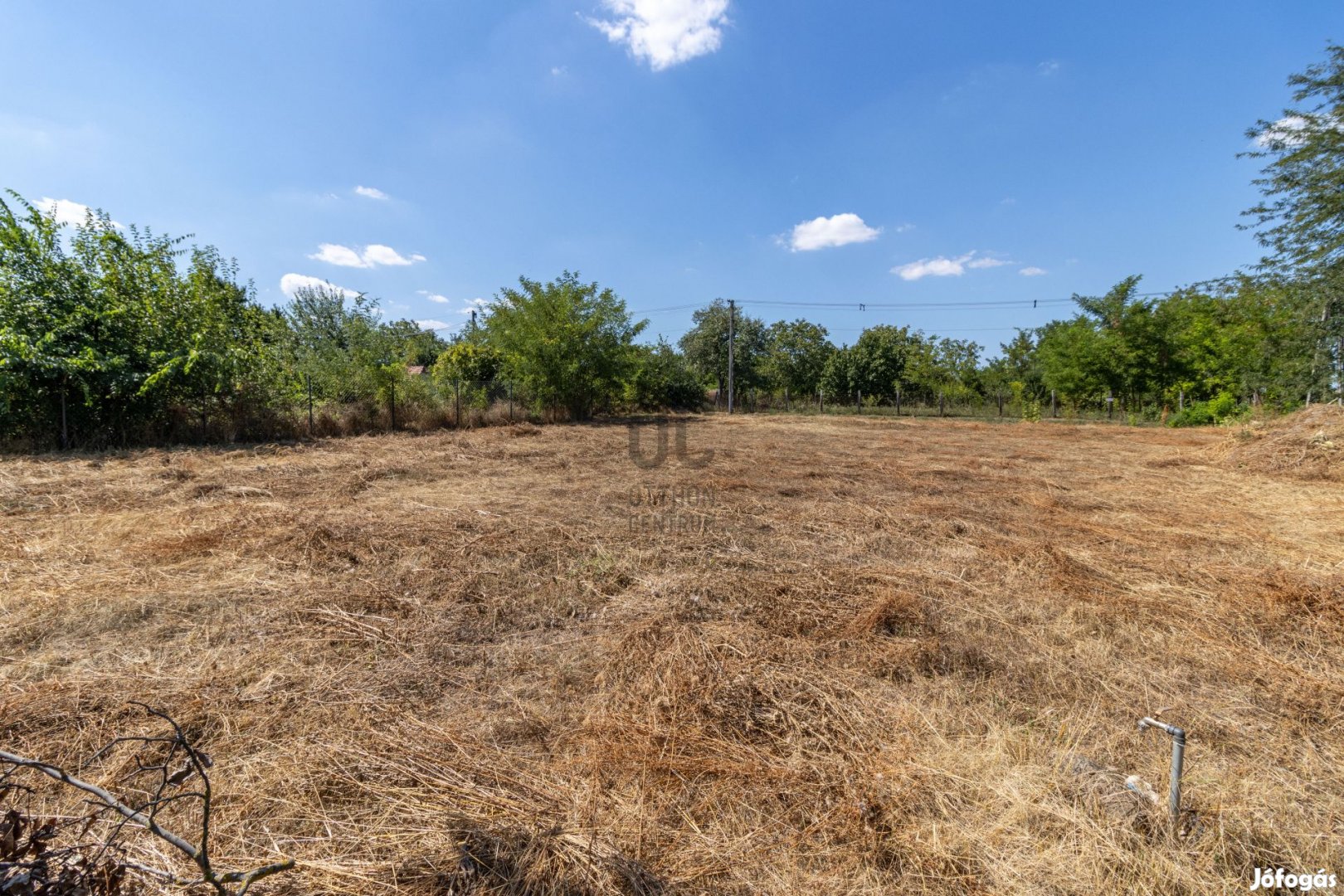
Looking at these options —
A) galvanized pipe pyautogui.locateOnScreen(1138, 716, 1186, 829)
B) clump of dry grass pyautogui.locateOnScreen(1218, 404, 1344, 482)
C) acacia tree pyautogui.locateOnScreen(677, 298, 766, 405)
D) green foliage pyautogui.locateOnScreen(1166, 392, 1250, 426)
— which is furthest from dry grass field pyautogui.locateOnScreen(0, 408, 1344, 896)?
acacia tree pyautogui.locateOnScreen(677, 298, 766, 405)

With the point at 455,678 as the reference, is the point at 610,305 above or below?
above

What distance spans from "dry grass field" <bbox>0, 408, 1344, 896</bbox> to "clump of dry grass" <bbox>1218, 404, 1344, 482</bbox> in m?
3.29

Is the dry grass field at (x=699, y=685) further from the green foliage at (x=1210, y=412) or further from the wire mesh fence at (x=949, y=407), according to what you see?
the wire mesh fence at (x=949, y=407)

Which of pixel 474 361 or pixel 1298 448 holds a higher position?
pixel 474 361

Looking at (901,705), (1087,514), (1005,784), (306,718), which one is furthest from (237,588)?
(1087,514)

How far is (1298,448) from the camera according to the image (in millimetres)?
7426

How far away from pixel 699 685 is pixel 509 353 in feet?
48.8

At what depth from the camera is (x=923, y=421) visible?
18.3m

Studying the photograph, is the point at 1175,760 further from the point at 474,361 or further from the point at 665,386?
the point at 665,386

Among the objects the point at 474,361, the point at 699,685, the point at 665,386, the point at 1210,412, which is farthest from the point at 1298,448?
the point at 474,361

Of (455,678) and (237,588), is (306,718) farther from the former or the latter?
(237,588)

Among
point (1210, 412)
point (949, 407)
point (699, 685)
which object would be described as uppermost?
point (949, 407)

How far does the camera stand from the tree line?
7.97 meters

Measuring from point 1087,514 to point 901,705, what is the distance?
442 cm
